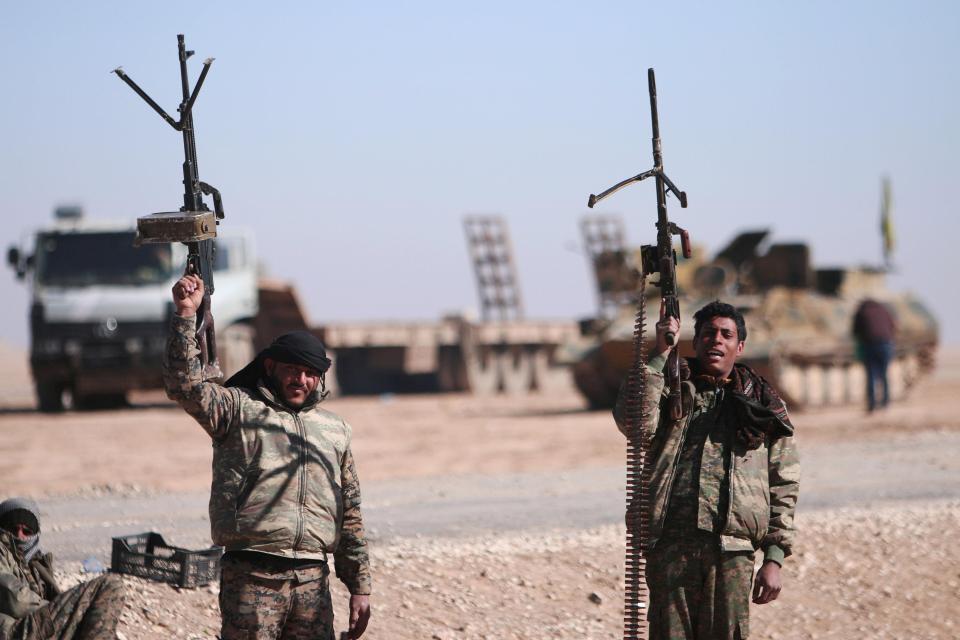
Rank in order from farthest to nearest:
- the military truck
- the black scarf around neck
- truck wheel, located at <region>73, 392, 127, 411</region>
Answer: truck wheel, located at <region>73, 392, 127, 411</region>, the military truck, the black scarf around neck

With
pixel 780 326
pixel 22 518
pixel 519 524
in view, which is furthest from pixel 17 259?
pixel 22 518

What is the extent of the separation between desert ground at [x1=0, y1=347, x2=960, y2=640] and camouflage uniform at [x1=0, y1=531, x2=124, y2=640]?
4.35 feet

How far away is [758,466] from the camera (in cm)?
502

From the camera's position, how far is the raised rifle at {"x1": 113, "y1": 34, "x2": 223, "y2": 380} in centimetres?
480

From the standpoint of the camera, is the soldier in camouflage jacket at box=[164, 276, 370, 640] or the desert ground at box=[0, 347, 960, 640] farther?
the desert ground at box=[0, 347, 960, 640]

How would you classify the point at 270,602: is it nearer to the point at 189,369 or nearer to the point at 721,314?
the point at 189,369

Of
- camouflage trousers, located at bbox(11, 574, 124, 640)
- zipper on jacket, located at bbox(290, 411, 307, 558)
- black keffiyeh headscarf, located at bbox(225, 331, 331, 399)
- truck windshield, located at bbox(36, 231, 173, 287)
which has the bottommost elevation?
camouflage trousers, located at bbox(11, 574, 124, 640)

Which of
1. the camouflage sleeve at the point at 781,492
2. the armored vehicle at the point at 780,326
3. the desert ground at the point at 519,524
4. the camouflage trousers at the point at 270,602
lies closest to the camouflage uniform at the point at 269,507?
the camouflage trousers at the point at 270,602

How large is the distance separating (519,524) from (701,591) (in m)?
5.04

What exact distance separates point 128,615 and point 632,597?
8.85ft

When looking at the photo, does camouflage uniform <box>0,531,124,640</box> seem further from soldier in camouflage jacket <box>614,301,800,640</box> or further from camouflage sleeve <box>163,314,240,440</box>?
soldier in camouflage jacket <box>614,301,800,640</box>

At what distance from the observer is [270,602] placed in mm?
4562

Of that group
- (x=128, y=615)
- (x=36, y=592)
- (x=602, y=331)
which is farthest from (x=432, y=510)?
(x=602, y=331)

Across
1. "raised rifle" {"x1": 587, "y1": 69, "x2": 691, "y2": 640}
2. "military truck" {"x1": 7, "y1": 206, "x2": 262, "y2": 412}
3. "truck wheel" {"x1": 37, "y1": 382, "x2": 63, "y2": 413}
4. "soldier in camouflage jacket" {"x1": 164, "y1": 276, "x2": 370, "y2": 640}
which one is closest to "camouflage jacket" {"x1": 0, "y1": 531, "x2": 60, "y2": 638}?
"soldier in camouflage jacket" {"x1": 164, "y1": 276, "x2": 370, "y2": 640}
